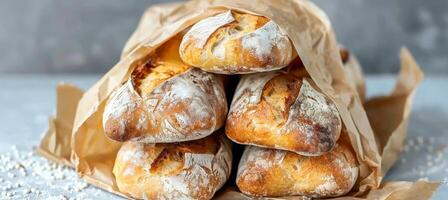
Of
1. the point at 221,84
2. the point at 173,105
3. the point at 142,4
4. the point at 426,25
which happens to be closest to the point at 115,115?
the point at 173,105

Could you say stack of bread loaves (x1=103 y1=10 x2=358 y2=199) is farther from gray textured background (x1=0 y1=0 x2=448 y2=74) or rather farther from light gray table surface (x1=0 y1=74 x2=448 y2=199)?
gray textured background (x1=0 y1=0 x2=448 y2=74)

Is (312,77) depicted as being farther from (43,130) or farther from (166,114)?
(43,130)

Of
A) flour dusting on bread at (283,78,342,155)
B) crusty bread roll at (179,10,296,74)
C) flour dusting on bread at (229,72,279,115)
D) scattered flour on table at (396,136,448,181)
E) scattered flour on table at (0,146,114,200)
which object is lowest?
scattered flour on table at (396,136,448,181)

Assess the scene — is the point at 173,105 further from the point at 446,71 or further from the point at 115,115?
the point at 446,71

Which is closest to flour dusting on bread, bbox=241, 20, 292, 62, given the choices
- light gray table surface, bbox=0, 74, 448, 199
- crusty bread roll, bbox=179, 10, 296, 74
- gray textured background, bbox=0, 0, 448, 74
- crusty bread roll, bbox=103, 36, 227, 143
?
crusty bread roll, bbox=179, 10, 296, 74

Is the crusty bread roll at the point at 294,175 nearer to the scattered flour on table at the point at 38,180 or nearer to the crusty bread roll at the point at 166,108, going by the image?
the crusty bread roll at the point at 166,108

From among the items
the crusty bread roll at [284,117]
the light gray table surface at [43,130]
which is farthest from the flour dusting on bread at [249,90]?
the light gray table surface at [43,130]

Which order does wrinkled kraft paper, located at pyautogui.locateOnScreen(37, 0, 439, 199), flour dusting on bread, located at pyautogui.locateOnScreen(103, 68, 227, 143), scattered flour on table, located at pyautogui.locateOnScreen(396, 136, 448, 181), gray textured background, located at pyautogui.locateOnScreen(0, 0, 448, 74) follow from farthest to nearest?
gray textured background, located at pyautogui.locateOnScreen(0, 0, 448, 74) → scattered flour on table, located at pyautogui.locateOnScreen(396, 136, 448, 181) → wrinkled kraft paper, located at pyautogui.locateOnScreen(37, 0, 439, 199) → flour dusting on bread, located at pyautogui.locateOnScreen(103, 68, 227, 143)

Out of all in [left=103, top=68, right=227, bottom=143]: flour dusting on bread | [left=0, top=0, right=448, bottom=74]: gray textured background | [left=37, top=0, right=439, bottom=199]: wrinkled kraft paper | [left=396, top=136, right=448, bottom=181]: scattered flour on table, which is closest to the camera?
[left=103, top=68, right=227, bottom=143]: flour dusting on bread
